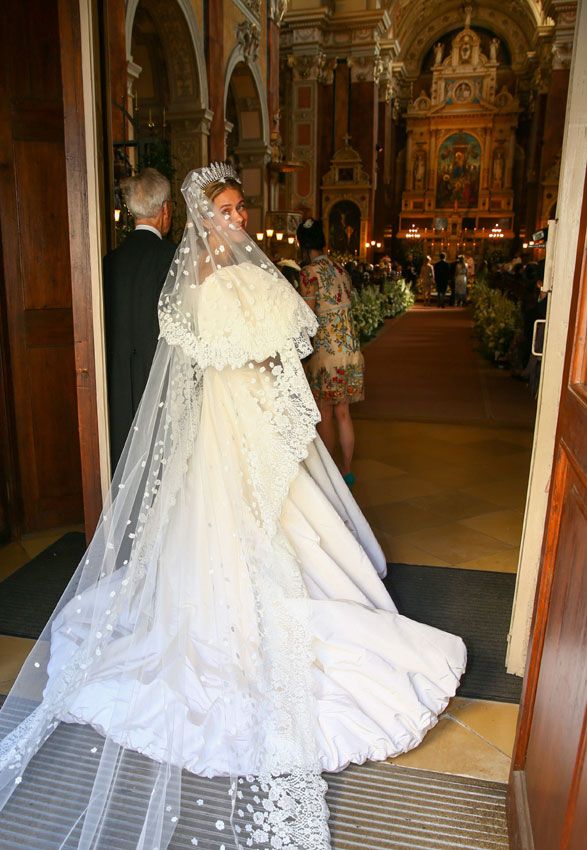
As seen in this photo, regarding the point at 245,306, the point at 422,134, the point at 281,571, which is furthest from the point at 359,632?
the point at 422,134

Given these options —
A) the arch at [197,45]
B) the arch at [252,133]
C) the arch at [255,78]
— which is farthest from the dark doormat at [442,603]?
the arch at [252,133]

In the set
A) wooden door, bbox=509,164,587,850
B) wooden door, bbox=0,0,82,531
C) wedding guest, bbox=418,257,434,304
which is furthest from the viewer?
wedding guest, bbox=418,257,434,304

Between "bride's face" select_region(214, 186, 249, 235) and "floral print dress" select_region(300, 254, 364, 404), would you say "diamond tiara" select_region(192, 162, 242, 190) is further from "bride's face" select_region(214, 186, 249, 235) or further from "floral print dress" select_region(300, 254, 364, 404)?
"floral print dress" select_region(300, 254, 364, 404)

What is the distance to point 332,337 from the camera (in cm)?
420

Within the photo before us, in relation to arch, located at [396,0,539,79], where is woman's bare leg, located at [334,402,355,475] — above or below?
below

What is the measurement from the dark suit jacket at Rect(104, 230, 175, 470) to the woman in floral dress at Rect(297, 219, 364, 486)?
3.80 feet

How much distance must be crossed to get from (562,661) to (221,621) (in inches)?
44.1

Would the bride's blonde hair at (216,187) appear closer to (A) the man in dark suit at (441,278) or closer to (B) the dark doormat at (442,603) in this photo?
(B) the dark doormat at (442,603)

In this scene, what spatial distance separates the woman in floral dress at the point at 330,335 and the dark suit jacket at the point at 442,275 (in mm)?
16827

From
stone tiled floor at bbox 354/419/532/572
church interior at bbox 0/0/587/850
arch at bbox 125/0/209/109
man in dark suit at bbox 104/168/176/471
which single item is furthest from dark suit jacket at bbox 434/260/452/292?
man in dark suit at bbox 104/168/176/471

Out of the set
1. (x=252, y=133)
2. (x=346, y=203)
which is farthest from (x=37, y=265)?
(x=346, y=203)

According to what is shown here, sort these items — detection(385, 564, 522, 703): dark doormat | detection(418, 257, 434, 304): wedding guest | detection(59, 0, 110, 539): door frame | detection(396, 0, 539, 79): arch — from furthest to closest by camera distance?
detection(396, 0, 539, 79): arch
detection(418, 257, 434, 304): wedding guest
detection(59, 0, 110, 539): door frame
detection(385, 564, 522, 703): dark doormat

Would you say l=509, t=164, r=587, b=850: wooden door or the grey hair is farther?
the grey hair

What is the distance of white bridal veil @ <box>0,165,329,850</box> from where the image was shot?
77.5 inches
